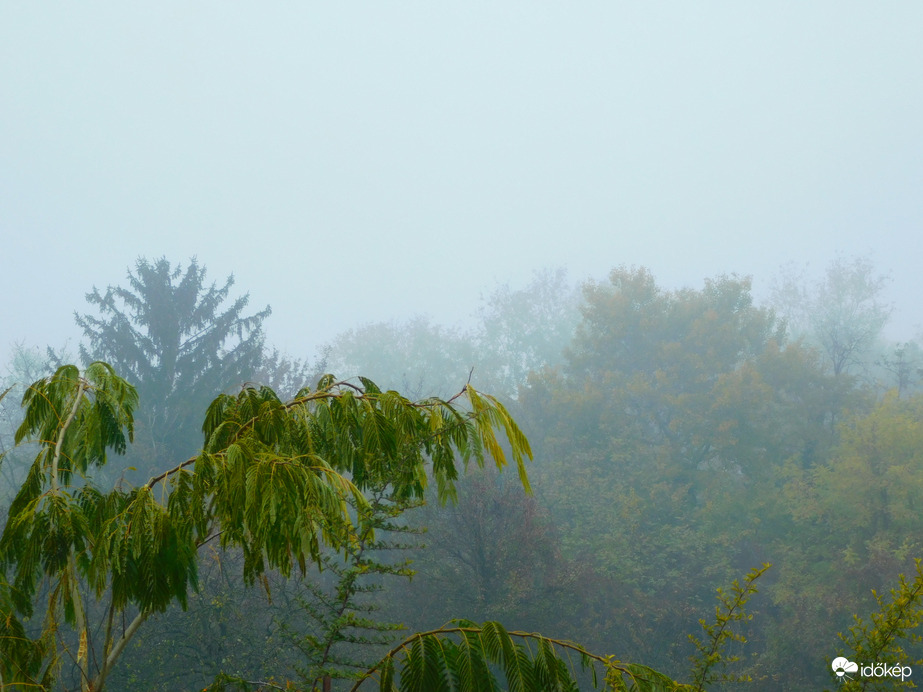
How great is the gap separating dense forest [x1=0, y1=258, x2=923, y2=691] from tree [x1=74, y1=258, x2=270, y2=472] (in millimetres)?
121

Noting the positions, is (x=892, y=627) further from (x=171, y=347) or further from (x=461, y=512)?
(x=171, y=347)

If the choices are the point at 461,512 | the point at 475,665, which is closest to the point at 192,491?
the point at 475,665

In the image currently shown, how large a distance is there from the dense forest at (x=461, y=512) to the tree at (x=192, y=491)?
0.04 ft

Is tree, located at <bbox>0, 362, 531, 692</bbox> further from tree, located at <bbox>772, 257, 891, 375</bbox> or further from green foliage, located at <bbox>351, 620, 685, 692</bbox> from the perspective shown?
tree, located at <bbox>772, 257, 891, 375</bbox>

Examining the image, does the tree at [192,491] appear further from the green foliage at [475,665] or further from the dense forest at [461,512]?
the green foliage at [475,665]

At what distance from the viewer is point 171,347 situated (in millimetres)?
25109

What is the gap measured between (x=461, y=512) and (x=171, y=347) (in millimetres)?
13167

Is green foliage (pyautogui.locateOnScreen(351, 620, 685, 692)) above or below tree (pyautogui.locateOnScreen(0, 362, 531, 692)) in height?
below

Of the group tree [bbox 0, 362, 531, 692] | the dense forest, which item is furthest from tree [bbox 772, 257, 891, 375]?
tree [bbox 0, 362, 531, 692]

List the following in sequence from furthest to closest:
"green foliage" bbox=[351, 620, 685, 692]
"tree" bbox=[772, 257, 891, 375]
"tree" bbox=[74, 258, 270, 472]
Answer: "tree" bbox=[772, 257, 891, 375] → "tree" bbox=[74, 258, 270, 472] → "green foliage" bbox=[351, 620, 685, 692]

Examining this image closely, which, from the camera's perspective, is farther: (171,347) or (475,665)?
(171,347)

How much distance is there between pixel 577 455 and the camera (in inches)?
1156

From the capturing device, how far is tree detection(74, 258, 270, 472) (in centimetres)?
2355

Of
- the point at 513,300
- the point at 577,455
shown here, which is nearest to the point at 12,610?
the point at 577,455
